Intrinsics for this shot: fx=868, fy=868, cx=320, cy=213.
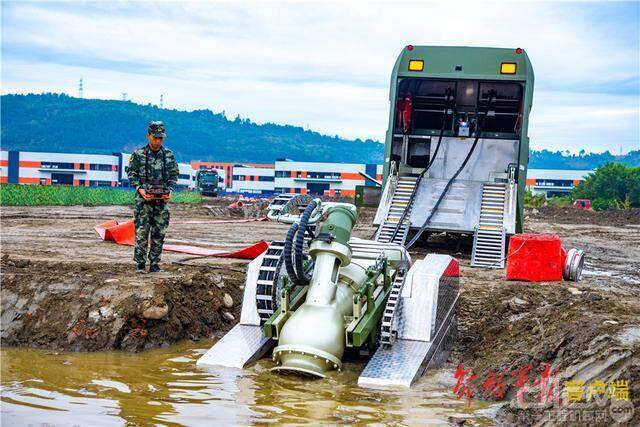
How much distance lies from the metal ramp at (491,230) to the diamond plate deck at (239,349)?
22.1ft

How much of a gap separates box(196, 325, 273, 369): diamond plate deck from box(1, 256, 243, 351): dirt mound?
89 centimetres

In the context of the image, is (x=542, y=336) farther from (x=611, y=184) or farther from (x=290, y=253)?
(x=611, y=184)

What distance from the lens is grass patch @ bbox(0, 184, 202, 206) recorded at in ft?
118

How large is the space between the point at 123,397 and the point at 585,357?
3.41m

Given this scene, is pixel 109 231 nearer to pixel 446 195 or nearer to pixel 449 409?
pixel 446 195

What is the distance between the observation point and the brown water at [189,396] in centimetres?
602

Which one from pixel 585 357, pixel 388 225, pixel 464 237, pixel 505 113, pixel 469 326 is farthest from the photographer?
pixel 464 237

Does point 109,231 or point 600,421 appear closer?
point 600,421

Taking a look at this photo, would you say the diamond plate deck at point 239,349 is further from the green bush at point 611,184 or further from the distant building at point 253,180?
the distant building at point 253,180

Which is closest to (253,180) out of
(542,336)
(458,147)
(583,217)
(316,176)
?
(316,176)

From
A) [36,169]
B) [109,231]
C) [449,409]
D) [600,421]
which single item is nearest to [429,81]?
[109,231]

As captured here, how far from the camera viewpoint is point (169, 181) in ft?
34.8

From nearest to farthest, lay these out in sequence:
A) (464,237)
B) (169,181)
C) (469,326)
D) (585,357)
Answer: (585,357)
(469,326)
(169,181)
(464,237)

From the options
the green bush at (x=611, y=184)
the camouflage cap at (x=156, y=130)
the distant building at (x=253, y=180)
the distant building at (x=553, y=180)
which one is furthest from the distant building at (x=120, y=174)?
the camouflage cap at (x=156, y=130)
